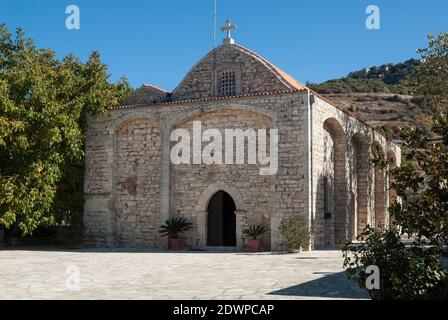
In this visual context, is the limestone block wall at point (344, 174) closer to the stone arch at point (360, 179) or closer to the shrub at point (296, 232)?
the stone arch at point (360, 179)

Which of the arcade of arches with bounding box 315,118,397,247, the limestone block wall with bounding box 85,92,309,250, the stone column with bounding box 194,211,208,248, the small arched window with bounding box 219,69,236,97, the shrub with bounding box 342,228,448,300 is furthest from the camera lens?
the small arched window with bounding box 219,69,236,97

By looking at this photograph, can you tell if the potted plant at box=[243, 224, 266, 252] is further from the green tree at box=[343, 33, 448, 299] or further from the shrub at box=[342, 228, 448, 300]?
the shrub at box=[342, 228, 448, 300]

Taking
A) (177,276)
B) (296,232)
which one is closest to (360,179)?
(296,232)

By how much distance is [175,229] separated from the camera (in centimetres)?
1698

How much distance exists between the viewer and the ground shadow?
750 cm

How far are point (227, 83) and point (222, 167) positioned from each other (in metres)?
3.32

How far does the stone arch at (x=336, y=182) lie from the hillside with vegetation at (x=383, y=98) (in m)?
30.4

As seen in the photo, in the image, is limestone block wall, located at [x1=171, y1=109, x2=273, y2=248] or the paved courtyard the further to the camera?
limestone block wall, located at [x1=171, y1=109, x2=273, y2=248]

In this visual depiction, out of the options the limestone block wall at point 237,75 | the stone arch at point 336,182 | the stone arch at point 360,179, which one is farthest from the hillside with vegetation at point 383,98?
the limestone block wall at point 237,75

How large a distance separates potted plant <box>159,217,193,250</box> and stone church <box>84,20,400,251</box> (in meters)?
0.28

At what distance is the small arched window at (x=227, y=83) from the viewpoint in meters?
18.2

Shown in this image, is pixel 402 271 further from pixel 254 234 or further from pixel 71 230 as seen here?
pixel 71 230

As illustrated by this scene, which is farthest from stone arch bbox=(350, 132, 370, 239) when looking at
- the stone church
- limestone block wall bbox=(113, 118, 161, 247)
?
limestone block wall bbox=(113, 118, 161, 247)
